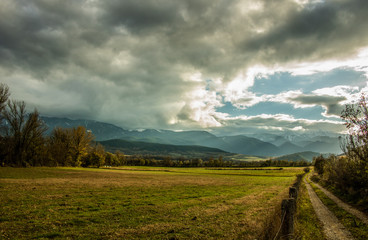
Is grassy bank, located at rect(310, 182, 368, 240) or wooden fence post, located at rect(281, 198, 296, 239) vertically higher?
wooden fence post, located at rect(281, 198, 296, 239)

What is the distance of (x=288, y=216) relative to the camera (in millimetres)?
9266

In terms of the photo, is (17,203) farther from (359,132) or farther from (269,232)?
(359,132)

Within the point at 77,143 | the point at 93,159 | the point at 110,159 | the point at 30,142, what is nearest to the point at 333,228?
the point at 30,142

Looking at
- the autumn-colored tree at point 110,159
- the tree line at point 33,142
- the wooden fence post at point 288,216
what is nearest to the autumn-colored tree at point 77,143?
the tree line at point 33,142

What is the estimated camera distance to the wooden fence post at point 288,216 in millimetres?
9078

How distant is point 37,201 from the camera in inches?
750

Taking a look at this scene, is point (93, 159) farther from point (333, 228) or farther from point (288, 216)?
point (288, 216)

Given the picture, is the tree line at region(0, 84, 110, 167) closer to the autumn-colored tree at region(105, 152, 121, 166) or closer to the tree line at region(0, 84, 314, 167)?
the tree line at region(0, 84, 314, 167)

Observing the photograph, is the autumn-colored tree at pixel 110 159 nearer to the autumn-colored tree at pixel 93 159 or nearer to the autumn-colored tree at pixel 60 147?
the autumn-colored tree at pixel 93 159

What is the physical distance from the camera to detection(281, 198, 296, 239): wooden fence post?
9078 millimetres

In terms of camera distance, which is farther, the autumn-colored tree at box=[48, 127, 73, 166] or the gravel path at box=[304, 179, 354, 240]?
the autumn-colored tree at box=[48, 127, 73, 166]

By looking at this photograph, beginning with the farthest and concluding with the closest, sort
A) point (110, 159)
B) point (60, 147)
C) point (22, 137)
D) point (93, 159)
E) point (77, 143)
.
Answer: point (110, 159), point (93, 159), point (77, 143), point (60, 147), point (22, 137)

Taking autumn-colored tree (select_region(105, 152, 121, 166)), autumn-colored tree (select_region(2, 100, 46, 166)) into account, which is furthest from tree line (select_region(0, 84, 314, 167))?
autumn-colored tree (select_region(105, 152, 121, 166))

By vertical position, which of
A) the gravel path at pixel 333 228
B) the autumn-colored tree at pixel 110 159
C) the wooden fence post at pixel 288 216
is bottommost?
the autumn-colored tree at pixel 110 159
